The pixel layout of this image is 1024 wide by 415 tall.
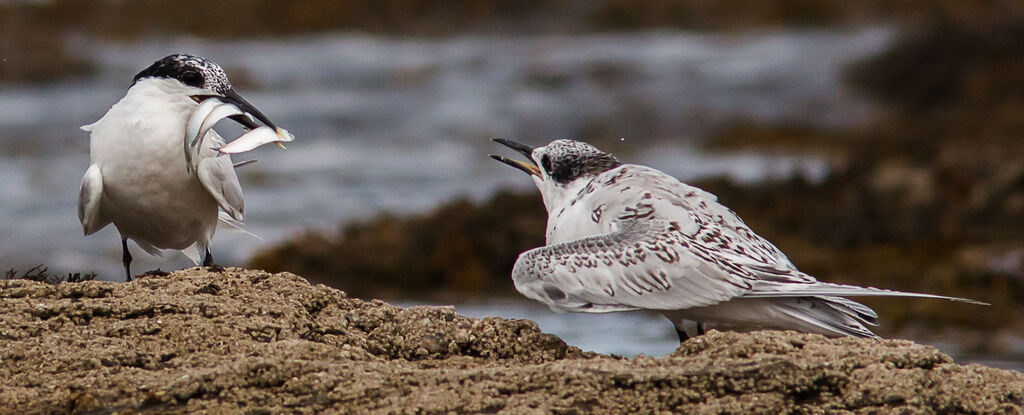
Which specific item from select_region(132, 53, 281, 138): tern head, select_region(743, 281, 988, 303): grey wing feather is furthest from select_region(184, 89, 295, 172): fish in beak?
select_region(743, 281, 988, 303): grey wing feather

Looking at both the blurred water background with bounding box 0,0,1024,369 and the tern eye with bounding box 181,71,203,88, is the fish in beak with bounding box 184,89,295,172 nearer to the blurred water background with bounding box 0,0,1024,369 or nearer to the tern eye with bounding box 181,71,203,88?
the tern eye with bounding box 181,71,203,88

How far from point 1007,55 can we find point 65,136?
17.8m

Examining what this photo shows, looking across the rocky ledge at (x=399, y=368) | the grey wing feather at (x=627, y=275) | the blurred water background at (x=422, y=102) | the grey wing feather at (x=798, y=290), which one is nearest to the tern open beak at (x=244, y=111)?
the rocky ledge at (x=399, y=368)

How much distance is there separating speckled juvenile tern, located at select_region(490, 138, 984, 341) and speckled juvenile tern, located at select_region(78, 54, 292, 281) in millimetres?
1374

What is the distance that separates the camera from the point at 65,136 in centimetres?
2450

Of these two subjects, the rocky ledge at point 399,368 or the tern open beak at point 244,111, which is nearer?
the rocky ledge at point 399,368

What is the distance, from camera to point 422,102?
89.0 ft

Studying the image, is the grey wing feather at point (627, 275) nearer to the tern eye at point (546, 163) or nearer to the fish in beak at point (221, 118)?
the tern eye at point (546, 163)

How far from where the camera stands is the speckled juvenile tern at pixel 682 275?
4625mm

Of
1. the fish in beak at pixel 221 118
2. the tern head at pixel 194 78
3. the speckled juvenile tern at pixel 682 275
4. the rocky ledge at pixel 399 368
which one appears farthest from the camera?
the tern head at pixel 194 78

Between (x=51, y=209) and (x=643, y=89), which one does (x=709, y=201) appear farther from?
(x=643, y=89)

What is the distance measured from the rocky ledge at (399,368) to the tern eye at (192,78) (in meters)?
1.30

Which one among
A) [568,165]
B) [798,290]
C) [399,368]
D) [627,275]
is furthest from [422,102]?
[399,368]

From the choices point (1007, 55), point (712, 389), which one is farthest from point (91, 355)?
point (1007, 55)
